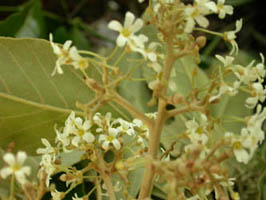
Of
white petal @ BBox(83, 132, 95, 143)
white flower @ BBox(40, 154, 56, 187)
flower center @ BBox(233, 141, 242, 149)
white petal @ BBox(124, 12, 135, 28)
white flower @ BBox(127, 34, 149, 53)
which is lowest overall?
white flower @ BBox(40, 154, 56, 187)

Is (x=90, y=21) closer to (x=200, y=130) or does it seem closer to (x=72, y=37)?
(x=72, y=37)

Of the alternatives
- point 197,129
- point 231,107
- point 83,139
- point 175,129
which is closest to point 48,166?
point 83,139

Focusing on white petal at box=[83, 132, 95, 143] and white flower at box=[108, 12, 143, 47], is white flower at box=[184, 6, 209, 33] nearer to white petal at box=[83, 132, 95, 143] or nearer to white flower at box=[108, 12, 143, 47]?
white flower at box=[108, 12, 143, 47]

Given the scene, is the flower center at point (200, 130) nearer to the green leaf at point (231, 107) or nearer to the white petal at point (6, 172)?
the white petal at point (6, 172)

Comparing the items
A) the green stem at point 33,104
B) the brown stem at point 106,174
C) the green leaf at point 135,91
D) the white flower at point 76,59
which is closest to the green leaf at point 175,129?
the green leaf at point 135,91

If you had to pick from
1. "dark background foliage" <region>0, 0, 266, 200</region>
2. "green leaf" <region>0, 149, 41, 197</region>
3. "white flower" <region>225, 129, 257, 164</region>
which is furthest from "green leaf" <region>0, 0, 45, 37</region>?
"white flower" <region>225, 129, 257, 164</region>

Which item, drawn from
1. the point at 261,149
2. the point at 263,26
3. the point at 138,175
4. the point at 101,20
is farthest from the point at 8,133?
the point at 263,26

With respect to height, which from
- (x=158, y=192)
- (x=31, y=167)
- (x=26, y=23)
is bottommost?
(x=158, y=192)
